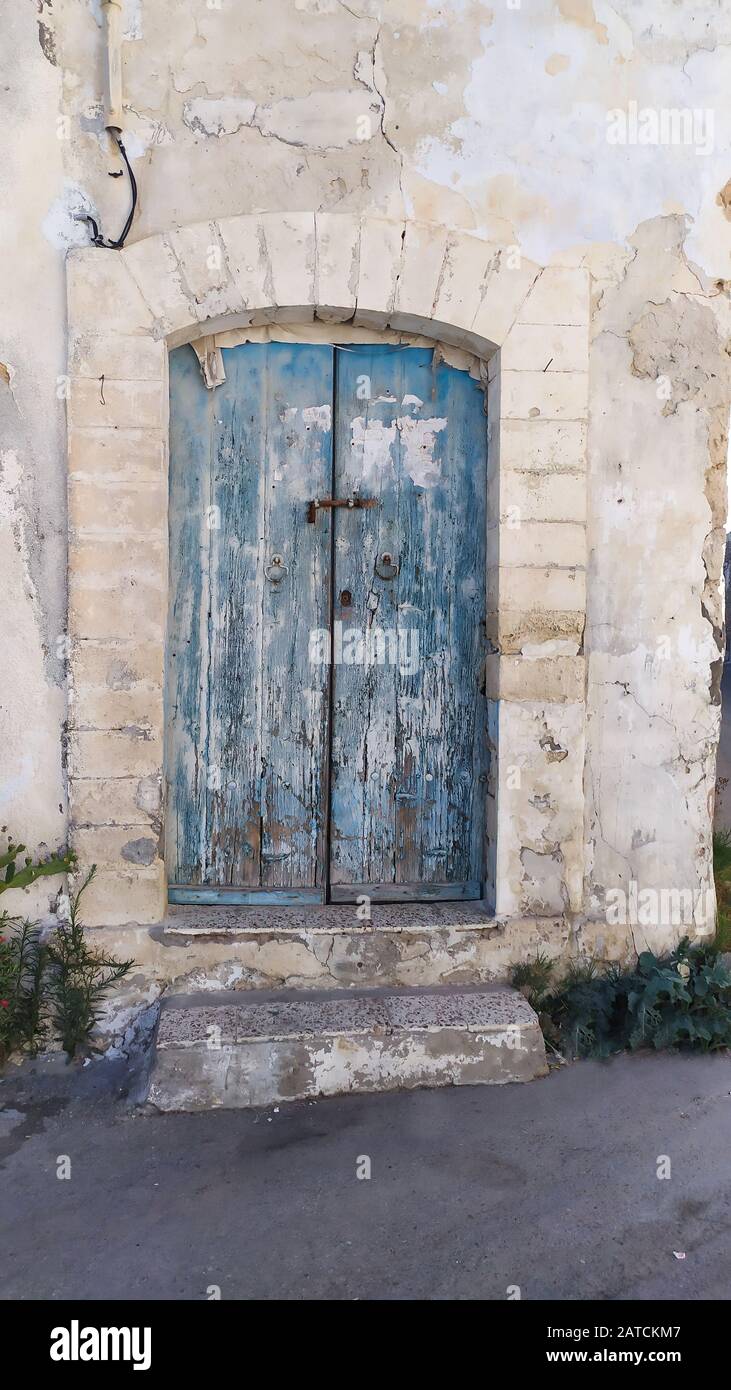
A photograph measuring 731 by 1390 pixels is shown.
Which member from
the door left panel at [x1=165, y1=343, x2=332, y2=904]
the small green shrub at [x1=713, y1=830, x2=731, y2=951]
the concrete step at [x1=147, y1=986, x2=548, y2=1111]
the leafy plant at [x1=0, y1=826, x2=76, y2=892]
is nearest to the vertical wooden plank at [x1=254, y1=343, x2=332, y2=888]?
the door left panel at [x1=165, y1=343, x2=332, y2=904]

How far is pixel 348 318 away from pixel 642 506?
1.35 metres

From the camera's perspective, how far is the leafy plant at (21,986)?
10.2 feet

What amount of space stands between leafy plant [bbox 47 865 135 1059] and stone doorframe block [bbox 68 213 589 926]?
89mm

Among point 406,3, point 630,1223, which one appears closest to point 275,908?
point 630,1223

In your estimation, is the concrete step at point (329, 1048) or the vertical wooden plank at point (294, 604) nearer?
the concrete step at point (329, 1048)

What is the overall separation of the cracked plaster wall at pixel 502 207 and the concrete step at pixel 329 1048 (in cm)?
57

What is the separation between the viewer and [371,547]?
359 cm

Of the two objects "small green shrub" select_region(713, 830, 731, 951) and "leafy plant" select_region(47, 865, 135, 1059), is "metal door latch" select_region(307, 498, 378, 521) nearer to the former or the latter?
"leafy plant" select_region(47, 865, 135, 1059)

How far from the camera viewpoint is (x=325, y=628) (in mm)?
3568

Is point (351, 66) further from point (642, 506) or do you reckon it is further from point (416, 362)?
point (642, 506)

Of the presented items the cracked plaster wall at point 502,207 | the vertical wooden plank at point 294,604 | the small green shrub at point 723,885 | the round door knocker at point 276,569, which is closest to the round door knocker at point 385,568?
the vertical wooden plank at point 294,604

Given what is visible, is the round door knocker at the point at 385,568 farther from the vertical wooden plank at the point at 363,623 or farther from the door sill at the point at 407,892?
the door sill at the point at 407,892

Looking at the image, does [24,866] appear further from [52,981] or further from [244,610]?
[244,610]

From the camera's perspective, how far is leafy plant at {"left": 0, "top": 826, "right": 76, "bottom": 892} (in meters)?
3.15
